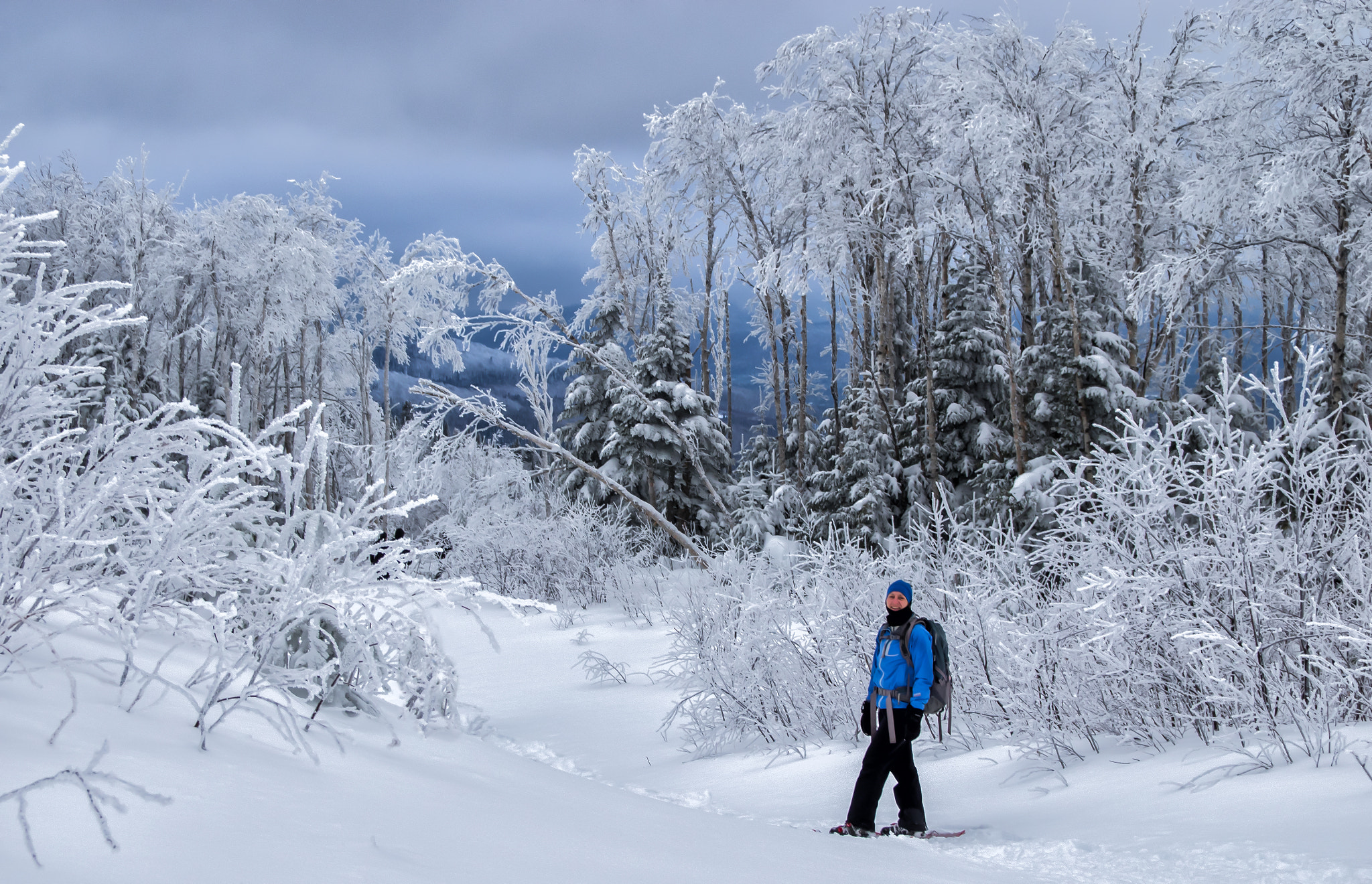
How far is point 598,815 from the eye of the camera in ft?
10.2

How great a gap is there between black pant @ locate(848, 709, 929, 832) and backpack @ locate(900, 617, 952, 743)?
0.13 metres

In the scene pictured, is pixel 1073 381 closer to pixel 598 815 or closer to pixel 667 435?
pixel 667 435

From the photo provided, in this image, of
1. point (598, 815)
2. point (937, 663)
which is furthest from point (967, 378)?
point (598, 815)

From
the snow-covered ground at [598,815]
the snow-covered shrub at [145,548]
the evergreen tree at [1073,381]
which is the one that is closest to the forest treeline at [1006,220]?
the evergreen tree at [1073,381]

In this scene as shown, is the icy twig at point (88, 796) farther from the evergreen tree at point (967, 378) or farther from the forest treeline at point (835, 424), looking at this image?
the evergreen tree at point (967, 378)

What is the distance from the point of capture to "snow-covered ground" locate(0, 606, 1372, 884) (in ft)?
6.25

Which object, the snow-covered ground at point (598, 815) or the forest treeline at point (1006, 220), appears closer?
the snow-covered ground at point (598, 815)

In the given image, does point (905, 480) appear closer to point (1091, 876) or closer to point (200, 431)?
point (1091, 876)

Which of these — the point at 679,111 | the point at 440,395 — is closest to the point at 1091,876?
the point at 440,395

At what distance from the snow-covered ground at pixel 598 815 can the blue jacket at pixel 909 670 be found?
781mm

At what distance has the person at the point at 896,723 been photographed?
16.3 feet

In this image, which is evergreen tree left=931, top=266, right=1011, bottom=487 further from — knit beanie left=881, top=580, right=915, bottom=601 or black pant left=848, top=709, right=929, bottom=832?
black pant left=848, top=709, right=929, bottom=832

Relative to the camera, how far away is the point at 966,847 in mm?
4559

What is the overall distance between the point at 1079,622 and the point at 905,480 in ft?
40.7
